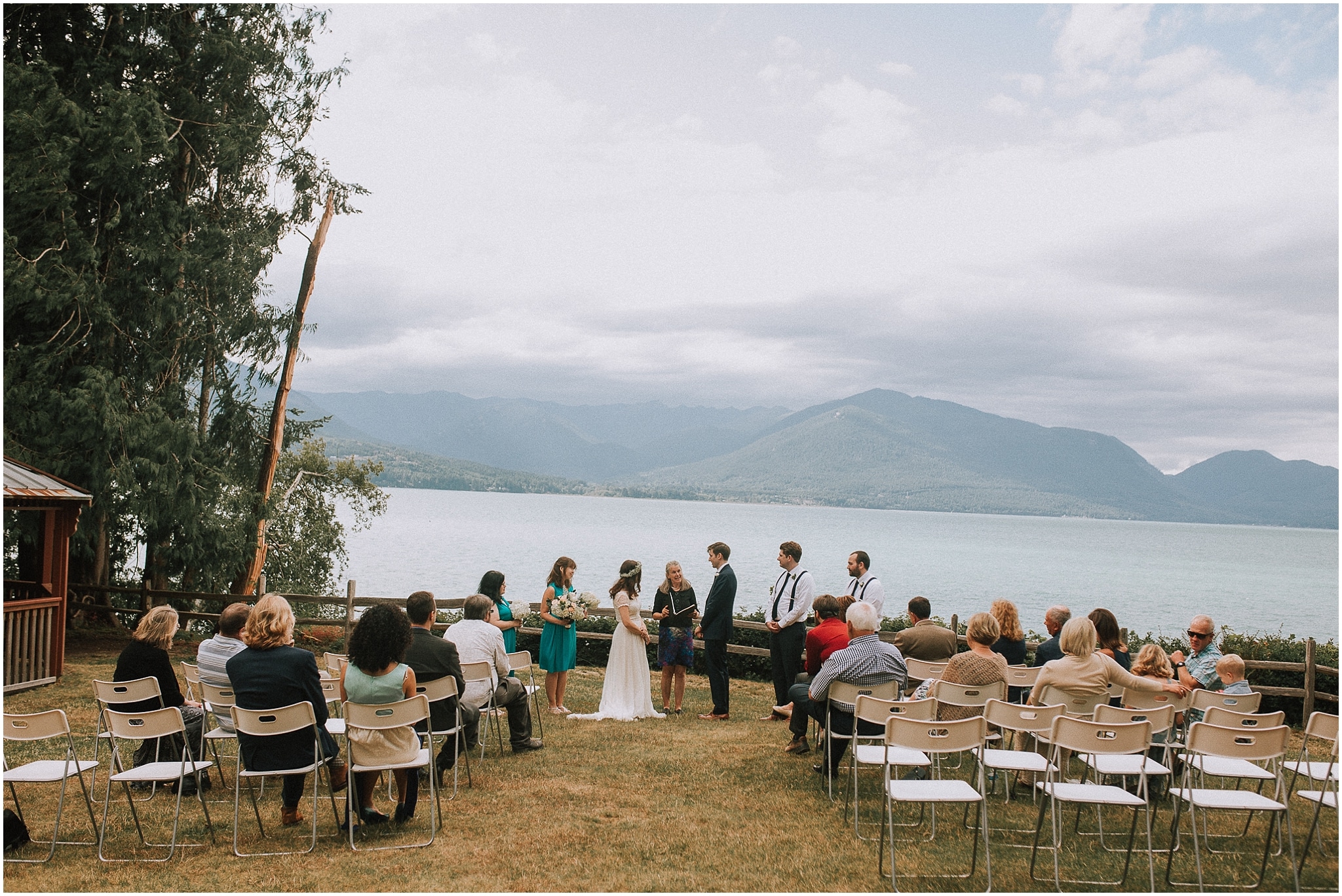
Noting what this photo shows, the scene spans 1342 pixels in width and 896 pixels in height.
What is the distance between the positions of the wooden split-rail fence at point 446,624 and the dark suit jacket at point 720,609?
0.94 metres

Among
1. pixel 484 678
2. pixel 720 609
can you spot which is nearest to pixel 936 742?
pixel 484 678

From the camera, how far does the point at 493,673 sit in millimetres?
7957

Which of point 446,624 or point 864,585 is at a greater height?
point 864,585

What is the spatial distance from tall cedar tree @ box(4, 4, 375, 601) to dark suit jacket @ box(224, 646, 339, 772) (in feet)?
32.0

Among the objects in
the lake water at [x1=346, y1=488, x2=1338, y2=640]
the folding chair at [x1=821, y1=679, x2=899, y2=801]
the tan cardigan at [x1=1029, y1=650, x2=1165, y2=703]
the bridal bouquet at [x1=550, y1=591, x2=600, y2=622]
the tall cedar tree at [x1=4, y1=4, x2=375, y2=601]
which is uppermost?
the tall cedar tree at [x1=4, y1=4, x2=375, y2=601]

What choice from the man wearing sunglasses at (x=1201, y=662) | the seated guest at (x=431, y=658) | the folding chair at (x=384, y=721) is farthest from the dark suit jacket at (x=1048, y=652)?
the folding chair at (x=384, y=721)

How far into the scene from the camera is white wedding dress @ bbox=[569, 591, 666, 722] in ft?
33.8

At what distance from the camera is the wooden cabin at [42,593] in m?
11.5

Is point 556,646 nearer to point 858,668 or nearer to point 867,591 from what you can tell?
point 867,591

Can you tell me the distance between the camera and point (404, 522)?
390ft

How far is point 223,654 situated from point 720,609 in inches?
209

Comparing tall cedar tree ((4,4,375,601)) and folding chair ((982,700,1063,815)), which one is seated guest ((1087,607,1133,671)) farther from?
tall cedar tree ((4,4,375,601))

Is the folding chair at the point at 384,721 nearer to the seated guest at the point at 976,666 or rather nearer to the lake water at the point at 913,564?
the seated guest at the point at 976,666

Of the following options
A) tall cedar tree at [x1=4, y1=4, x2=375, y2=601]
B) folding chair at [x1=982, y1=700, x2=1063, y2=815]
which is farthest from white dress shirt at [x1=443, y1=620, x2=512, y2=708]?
tall cedar tree at [x1=4, y1=4, x2=375, y2=601]
